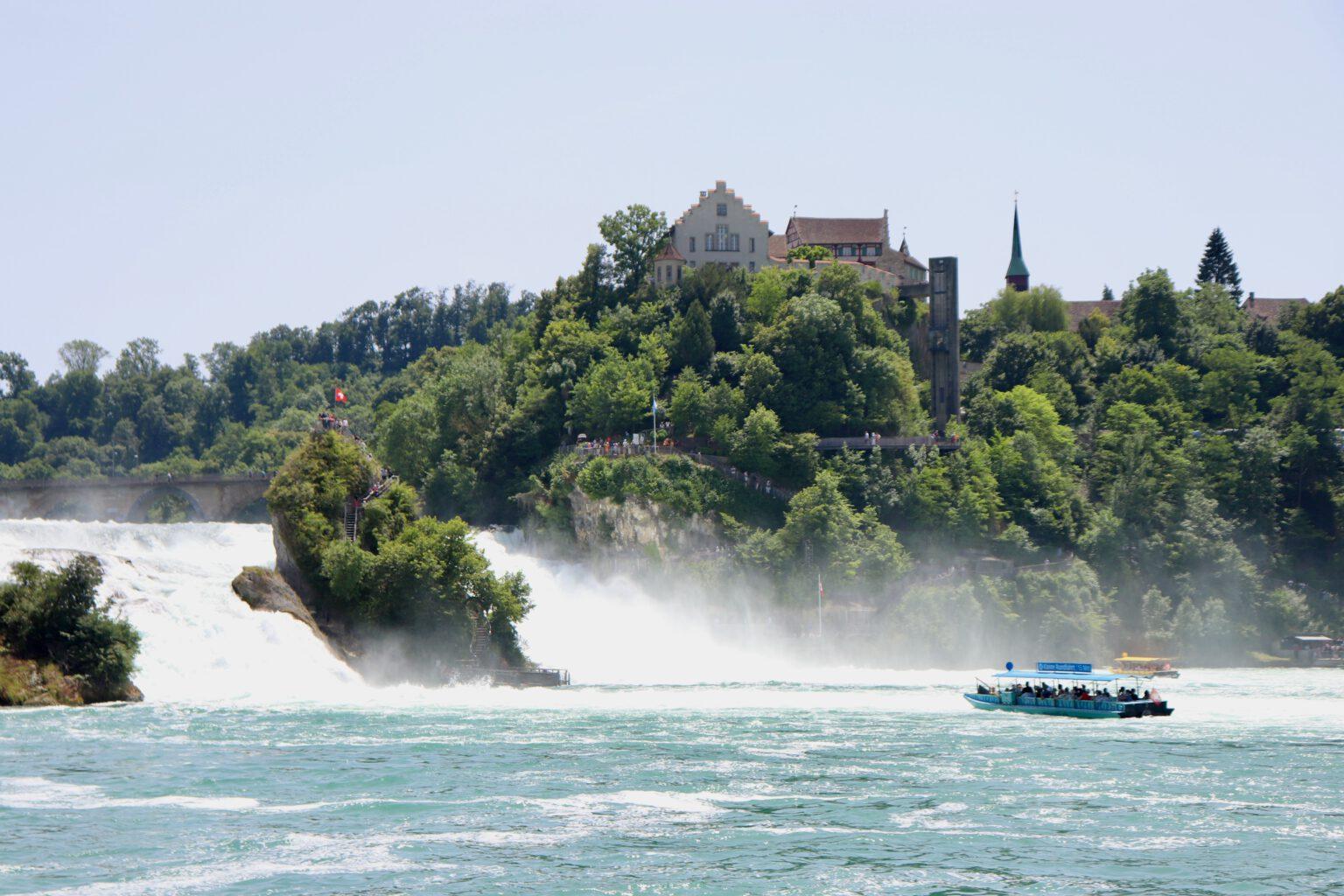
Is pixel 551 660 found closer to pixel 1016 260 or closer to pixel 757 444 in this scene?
pixel 757 444

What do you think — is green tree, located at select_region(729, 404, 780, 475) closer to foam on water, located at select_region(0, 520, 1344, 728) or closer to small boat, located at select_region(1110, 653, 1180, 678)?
foam on water, located at select_region(0, 520, 1344, 728)

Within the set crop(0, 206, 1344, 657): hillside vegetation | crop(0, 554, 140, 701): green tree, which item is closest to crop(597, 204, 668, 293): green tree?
crop(0, 206, 1344, 657): hillside vegetation

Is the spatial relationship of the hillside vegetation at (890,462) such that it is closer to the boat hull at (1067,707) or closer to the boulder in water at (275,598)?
the boulder in water at (275,598)

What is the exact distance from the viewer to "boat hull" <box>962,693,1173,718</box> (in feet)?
246

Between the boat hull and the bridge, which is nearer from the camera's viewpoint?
the boat hull

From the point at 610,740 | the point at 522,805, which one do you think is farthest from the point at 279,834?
the point at 610,740

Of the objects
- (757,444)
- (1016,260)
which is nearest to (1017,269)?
(1016,260)

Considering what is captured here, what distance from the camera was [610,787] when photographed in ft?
177

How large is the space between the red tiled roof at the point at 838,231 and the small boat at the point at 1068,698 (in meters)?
71.8

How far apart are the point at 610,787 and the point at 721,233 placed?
3442 inches

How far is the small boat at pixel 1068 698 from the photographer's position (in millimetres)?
75375

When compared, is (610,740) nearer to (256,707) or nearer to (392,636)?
A: (256,707)

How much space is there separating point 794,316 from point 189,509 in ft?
216

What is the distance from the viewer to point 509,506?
4737 inches
